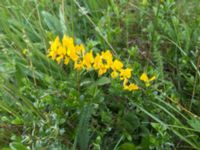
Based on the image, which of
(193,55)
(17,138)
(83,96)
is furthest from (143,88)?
(17,138)

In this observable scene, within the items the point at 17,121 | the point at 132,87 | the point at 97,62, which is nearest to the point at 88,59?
the point at 97,62

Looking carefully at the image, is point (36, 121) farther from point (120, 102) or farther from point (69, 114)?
point (120, 102)

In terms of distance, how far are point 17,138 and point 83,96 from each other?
258 mm

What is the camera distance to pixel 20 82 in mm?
1571

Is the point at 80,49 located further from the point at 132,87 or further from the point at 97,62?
the point at 132,87

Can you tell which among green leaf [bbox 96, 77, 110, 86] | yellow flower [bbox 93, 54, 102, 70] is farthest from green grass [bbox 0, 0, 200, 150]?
yellow flower [bbox 93, 54, 102, 70]

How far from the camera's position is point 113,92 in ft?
4.66

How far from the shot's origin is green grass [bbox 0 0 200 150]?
1373mm

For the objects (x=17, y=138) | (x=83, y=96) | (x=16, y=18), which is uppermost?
(x=16, y=18)

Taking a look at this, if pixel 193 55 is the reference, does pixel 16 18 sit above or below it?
above

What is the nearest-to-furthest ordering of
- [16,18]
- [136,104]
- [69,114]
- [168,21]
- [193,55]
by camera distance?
1. [136,104]
2. [69,114]
3. [193,55]
4. [168,21]
5. [16,18]

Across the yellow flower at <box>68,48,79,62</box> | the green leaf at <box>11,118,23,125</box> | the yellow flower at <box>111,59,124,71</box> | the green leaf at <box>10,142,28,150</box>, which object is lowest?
the green leaf at <box>10,142,28,150</box>

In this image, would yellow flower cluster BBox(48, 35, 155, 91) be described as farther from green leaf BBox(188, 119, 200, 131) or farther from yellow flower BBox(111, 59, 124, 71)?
green leaf BBox(188, 119, 200, 131)

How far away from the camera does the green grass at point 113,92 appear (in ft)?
4.50
